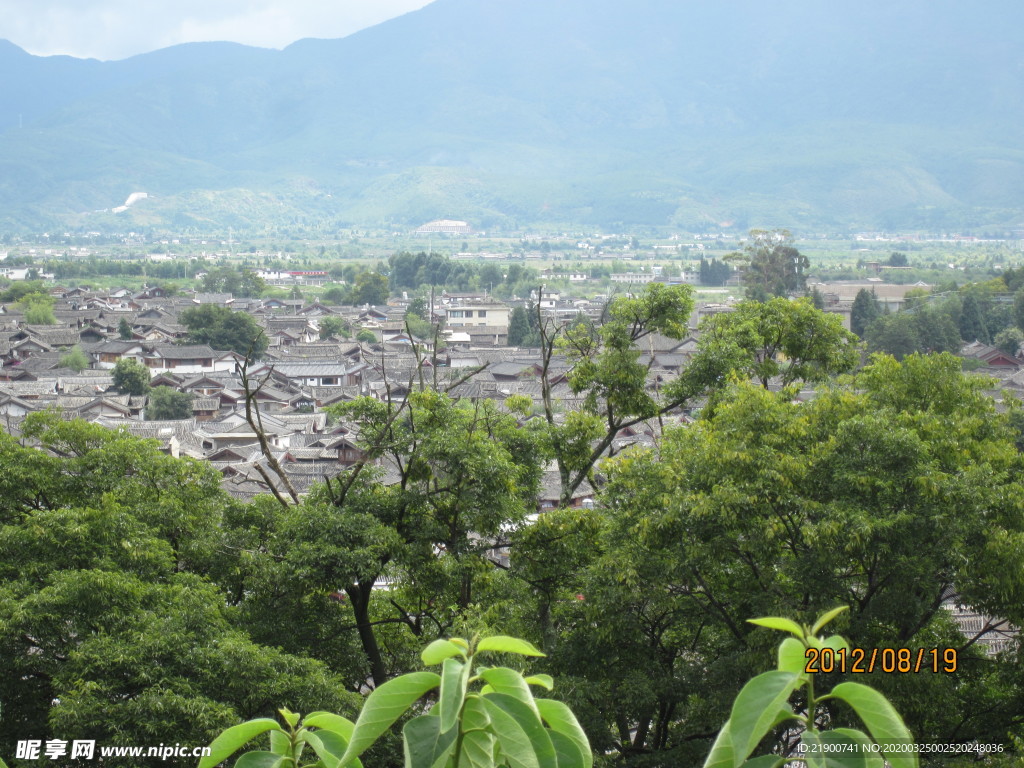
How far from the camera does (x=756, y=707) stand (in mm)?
1250

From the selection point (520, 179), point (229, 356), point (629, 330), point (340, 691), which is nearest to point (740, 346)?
point (629, 330)

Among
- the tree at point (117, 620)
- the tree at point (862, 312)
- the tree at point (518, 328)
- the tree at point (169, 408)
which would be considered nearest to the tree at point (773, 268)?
the tree at point (862, 312)

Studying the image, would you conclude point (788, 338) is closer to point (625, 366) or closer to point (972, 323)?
point (625, 366)

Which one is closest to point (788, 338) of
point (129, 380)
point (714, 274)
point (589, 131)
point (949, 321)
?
point (129, 380)

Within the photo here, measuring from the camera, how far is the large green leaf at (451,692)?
123 centimetres

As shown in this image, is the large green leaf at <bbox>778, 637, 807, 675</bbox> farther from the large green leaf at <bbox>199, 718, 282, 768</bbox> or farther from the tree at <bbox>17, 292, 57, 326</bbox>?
the tree at <bbox>17, 292, 57, 326</bbox>

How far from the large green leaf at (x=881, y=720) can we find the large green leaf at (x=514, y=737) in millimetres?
381

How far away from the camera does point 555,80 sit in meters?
185

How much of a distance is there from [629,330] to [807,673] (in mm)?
5947

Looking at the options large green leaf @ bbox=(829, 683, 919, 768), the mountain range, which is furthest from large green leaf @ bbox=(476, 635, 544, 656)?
the mountain range

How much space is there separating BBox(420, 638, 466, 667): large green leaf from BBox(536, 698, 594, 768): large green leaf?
0.15 m

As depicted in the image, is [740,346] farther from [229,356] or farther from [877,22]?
[877,22]

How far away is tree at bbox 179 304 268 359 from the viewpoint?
3105 cm

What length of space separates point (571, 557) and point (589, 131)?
17271 cm
